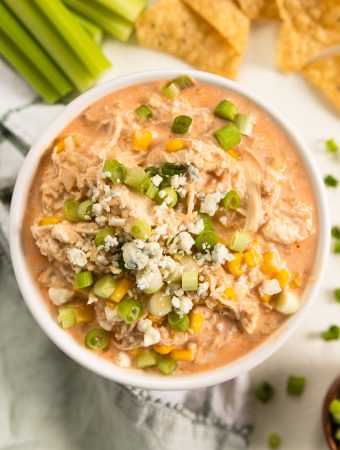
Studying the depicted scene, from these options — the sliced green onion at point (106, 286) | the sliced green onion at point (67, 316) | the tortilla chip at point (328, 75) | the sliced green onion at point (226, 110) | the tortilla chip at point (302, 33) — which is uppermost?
the sliced green onion at point (226, 110)

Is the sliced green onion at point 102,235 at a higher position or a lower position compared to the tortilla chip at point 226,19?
higher

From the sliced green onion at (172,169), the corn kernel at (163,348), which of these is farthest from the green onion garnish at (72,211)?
the corn kernel at (163,348)

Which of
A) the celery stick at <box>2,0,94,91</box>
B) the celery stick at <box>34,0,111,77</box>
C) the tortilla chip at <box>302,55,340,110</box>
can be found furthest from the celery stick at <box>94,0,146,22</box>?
the tortilla chip at <box>302,55,340,110</box>

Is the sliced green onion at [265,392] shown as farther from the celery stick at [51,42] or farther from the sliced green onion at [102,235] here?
the celery stick at [51,42]

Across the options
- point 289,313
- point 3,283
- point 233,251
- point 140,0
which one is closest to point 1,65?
point 140,0

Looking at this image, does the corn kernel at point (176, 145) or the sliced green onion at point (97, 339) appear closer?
the corn kernel at point (176, 145)

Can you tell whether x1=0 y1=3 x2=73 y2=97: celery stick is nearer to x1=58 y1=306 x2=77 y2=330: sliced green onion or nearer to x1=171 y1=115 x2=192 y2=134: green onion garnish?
x1=171 y1=115 x2=192 y2=134: green onion garnish

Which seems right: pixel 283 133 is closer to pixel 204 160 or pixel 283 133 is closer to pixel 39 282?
pixel 204 160
